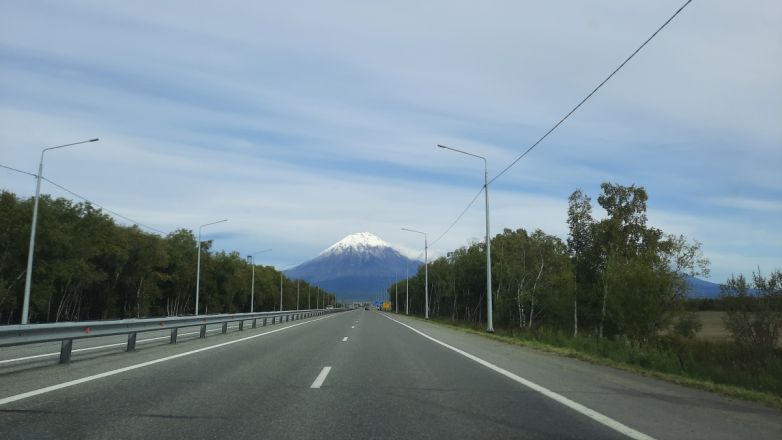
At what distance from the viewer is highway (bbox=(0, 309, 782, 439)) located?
6355 millimetres

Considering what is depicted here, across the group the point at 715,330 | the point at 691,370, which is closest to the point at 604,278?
the point at 715,330

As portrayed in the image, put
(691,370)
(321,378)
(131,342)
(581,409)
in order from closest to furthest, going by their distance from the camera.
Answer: (581,409), (321,378), (691,370), (131,342)

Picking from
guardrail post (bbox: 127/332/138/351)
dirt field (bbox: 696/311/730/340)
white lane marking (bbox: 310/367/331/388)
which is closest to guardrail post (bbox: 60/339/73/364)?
guardrail post (bbox: 127/332/138/351)

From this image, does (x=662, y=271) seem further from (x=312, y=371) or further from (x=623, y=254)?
(x=312, y=371)

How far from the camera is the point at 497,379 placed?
1086 centimetres

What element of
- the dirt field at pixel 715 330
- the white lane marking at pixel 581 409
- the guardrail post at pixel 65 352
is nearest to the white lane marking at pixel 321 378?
the white lane marking at pixel 581 409

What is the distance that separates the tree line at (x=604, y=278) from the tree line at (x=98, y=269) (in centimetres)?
4040

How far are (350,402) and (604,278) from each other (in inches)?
1995

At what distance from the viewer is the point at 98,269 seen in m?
61.6

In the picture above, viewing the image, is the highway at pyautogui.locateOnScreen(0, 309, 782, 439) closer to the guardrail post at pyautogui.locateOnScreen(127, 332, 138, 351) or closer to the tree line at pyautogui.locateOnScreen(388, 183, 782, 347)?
the guardrail post at pyautogui.locateOnScreen(127, 332, 138, 351)

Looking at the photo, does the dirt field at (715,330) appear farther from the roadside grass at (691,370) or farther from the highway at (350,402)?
the highway at (350,402)

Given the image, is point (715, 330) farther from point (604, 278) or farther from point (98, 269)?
point (98, 269)

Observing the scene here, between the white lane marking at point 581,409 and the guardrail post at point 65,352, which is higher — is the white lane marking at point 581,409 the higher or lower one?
the lower one

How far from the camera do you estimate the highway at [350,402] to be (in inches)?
250
